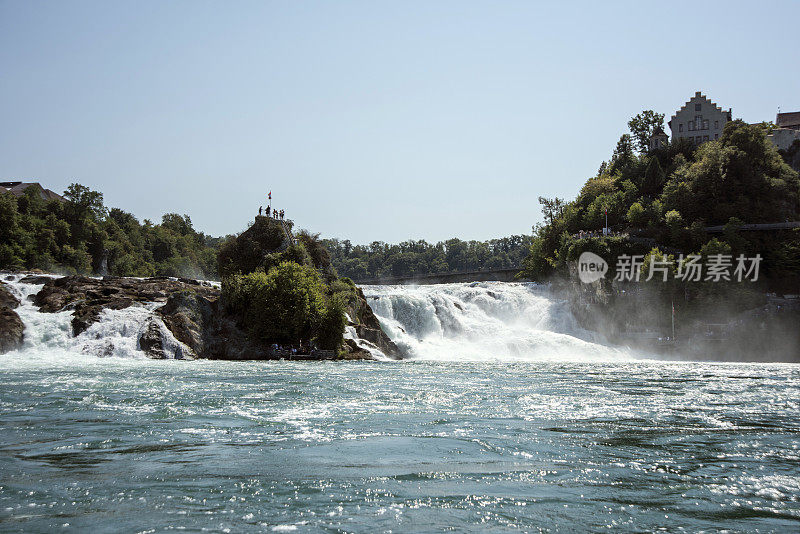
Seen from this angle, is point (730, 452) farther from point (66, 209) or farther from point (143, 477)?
point (66, 209)

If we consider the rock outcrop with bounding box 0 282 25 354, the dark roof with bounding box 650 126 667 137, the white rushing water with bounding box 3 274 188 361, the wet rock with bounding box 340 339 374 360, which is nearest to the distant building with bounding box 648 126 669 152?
the dark roof with bounding box 650 126 667 137

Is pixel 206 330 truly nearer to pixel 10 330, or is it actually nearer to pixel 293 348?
pixel 293 348

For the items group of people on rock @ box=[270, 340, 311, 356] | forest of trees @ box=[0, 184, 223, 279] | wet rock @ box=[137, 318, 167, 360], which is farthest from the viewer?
forest of trees @ box=[0, 184, 223, 279]

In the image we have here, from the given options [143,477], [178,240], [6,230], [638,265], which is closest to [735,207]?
[638,265]

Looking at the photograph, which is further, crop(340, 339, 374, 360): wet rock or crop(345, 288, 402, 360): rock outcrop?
crop(345, 288, 402, 360): rock outcrop

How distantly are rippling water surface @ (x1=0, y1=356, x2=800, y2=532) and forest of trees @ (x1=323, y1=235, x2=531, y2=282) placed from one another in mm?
145071

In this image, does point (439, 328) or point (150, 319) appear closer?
point (150, 319)

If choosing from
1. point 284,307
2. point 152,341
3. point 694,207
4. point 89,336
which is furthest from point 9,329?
point 694,207

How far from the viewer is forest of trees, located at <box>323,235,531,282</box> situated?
167 m

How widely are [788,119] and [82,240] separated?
99.2m

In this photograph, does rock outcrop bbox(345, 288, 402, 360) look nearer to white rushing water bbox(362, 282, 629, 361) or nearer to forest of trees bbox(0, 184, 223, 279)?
white rushing water bbox(362, 282, 629, 361)

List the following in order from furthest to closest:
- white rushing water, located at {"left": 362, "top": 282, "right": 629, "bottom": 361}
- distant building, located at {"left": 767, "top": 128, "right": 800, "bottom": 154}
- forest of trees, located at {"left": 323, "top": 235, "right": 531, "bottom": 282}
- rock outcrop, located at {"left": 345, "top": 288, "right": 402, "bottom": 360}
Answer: forest of trees, located at {"left": 323, "top": 235, "right": 531, "bottom": 282}
distant building, located at {"left": 767, "top": 128, "right": 800, "bottom": 154}
white rushing water, located at {"left": 362, "top": 282, "right": 629, "bottom": 361}
rock outcrop, located at {"left": 345, "top": 288, "right": 402, "bottom": 360}

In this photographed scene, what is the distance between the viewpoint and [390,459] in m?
11.0

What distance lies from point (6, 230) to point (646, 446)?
237 feet
